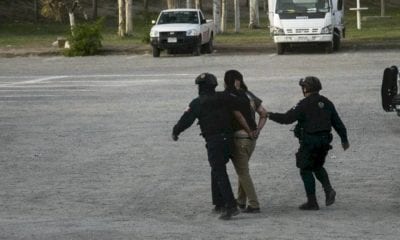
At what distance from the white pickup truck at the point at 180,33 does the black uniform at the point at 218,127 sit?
32.3 metres

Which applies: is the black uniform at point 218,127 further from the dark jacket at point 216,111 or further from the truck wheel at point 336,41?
the truck wheel at point 336,41

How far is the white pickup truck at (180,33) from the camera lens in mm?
45375


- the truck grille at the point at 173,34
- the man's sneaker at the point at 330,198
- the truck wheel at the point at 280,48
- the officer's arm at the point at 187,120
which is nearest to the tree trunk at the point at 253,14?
the truck grille at the point at 173,34

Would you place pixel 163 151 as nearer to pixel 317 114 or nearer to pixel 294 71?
pixel 317 114

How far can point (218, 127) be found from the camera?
1305 centimetres

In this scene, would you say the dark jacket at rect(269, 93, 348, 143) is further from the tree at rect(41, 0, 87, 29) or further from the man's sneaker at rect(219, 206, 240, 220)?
the tree at rect(41, 0, 87, 29)

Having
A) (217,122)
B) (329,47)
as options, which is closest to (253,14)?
(329,47)

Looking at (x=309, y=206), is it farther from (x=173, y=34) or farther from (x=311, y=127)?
(x=173, y=34)

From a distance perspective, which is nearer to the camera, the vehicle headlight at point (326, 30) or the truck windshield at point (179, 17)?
the vehicle headlight at point (326, 30)

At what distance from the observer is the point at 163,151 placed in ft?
62.4

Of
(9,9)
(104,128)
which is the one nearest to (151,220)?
(104,128)

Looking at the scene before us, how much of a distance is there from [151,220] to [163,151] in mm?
6182

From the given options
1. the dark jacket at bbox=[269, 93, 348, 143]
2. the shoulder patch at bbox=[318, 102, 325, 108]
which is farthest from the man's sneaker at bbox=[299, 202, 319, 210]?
the shoulder patch at bbox=[318, 102, 325, 108]

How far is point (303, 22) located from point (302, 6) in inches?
33.8
